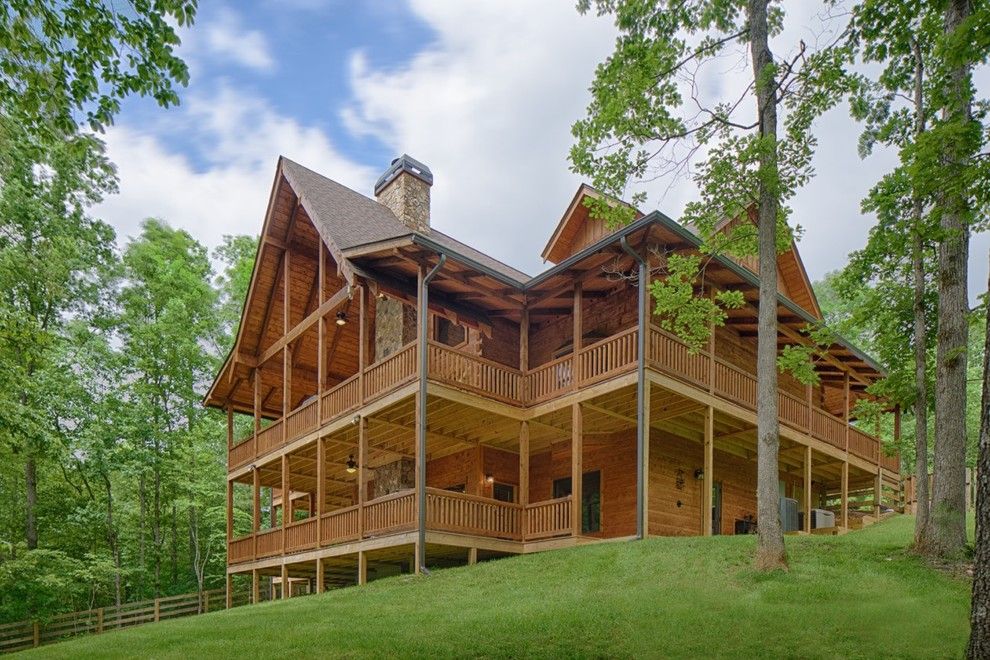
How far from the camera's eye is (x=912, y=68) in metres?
13.0

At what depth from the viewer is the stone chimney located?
23922 millimetres

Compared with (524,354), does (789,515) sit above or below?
below

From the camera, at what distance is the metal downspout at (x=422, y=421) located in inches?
575

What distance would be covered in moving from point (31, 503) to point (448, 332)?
53.5 feet

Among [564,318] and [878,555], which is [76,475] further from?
[878,555]

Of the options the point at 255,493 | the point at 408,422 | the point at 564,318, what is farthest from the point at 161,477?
the point at 564,318

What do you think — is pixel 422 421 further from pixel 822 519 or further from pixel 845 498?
pixel 845 498

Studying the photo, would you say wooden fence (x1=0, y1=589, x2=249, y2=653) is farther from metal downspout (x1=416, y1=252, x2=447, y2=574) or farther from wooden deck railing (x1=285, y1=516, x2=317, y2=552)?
metal downspout (x1=416, y1=252, x2=447, y2=574)

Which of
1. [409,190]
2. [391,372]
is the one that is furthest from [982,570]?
[409,190]

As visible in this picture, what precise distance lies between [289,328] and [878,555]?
15.0 metres

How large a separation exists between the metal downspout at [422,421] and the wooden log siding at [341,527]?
2.60 metres

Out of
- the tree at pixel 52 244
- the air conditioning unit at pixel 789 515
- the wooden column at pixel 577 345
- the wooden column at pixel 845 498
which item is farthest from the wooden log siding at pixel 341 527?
the wooden column at pixel 845 498

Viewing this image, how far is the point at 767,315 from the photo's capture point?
11953 millimetres

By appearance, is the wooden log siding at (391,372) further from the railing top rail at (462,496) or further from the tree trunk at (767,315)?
the tree trunk at (767,315)
